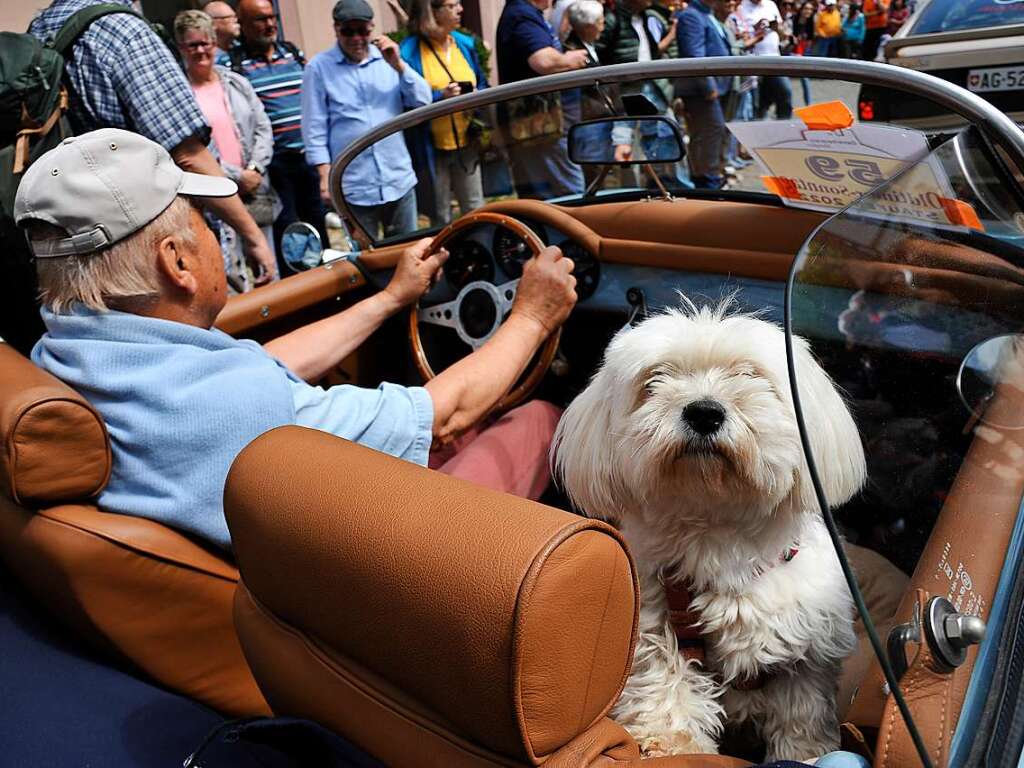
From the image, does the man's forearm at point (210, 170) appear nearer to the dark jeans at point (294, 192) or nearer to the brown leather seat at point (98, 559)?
the brown leather seat at point (98, 559)

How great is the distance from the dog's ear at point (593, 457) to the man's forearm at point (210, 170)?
187 cm

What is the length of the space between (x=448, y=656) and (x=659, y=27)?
23.9ft

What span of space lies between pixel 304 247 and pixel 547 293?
58.5 inches

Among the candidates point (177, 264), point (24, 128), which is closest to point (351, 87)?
point (24, 128)

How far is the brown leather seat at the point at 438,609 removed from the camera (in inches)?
35.1

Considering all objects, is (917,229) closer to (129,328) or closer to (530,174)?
(129,328)

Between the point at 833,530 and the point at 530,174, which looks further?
the point at 530,174

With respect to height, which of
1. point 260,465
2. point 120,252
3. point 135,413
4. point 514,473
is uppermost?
point 120,252

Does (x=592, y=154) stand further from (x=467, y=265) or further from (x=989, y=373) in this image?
(x=989, y=373)

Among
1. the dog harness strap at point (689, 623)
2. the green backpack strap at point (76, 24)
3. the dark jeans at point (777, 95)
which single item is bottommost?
the dog harness strap at point (689, 623)

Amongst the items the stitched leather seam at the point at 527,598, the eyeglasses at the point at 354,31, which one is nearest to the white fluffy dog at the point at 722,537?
the stitched leather seam at the point at 527,598

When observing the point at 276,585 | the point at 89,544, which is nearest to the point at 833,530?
the point at 276,585

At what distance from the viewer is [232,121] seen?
506 cm

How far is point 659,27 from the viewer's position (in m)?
7.25
